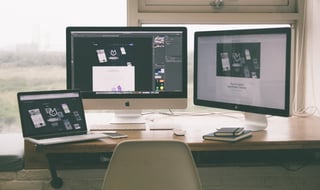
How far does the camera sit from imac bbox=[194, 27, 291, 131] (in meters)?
2.19

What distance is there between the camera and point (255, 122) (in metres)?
2.38

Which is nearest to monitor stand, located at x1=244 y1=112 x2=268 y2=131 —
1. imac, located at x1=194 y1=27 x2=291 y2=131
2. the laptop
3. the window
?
imac, located at x1=194 y1=27 x2=291 y2=131

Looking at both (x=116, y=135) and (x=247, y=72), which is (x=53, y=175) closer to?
(x=116, y=135)

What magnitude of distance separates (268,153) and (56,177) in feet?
3.53

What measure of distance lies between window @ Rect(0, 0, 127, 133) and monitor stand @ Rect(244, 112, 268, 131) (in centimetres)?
107

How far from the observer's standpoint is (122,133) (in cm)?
225

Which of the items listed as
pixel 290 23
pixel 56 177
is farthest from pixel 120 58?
pixel 290 23

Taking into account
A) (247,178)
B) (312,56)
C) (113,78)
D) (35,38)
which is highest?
(35,38)

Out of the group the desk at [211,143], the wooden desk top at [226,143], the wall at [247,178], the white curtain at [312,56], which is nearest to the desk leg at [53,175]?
the desk at [211,143]

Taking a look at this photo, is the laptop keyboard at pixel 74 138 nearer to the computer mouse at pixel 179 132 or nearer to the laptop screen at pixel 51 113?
the laptop screen at pixel 51 113

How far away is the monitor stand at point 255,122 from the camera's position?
7.65 feet

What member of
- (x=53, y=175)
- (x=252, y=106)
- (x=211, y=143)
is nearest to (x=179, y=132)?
(x=211, y=143)

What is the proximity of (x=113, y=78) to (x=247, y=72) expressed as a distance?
2.28 feet

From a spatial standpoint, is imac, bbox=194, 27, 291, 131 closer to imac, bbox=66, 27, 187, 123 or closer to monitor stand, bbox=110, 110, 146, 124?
imac, bbox=66, 27, 187, 123
